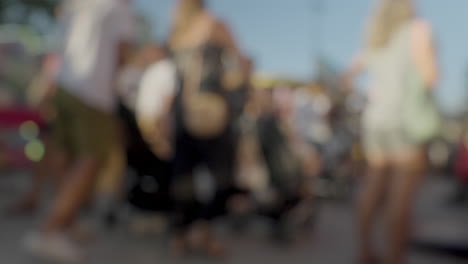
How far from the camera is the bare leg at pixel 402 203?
2.66 metres

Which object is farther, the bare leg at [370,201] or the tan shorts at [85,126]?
the bare leg at [370,201]

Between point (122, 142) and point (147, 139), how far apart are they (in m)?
0.22

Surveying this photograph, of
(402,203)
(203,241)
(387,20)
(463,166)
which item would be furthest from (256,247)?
(463,166)

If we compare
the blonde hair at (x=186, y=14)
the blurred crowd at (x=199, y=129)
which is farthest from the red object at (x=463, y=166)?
the blonde hair at (x=186, y=14)

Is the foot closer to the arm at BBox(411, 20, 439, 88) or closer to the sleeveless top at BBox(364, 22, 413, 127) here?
the sleeveless top at BBox(364, 22, 413, 127)

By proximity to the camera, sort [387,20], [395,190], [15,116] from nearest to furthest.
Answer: [395,190], [387,20], [15,116]

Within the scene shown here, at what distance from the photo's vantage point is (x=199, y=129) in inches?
130

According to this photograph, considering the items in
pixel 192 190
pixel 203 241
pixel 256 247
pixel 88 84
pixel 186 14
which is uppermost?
pixel 186 14

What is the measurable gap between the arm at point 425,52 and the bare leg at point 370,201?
0.56 m

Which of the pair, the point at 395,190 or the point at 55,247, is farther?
the point at 395,190

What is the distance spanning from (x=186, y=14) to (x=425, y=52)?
1526 mm

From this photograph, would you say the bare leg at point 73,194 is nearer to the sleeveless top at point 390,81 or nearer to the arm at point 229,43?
the arm at point 229,43

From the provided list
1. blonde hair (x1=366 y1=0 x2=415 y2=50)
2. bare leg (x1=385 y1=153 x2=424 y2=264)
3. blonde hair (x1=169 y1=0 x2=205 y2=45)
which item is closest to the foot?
bare leg (x1=385 y1=153 x2=424 y2=264)

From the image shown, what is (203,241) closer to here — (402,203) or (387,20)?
(402,203)
